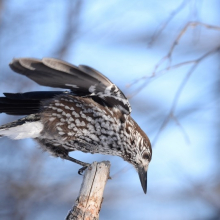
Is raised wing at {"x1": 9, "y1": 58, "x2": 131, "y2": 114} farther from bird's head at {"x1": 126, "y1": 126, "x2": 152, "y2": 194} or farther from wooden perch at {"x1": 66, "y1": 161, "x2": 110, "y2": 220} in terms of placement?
wooden perch at {"x1": 66, "y1": 161, "x2": 110, "y2": 220}

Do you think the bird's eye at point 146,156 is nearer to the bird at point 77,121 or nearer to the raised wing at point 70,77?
the bird at point 77,121

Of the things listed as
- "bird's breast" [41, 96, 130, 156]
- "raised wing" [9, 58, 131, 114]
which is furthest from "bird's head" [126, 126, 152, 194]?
"raised wing" [9, 58, 131, 114]

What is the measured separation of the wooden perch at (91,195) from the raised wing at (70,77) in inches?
27.3

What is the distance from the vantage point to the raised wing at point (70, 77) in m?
4.00

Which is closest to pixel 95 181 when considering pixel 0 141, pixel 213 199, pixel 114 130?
pixel 114 130

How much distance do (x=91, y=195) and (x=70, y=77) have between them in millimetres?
971

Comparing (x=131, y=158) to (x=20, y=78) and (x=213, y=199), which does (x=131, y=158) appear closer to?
(x=213, y=199)

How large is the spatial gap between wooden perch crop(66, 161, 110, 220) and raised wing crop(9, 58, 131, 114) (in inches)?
27.3

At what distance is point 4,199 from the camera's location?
21.7 ft

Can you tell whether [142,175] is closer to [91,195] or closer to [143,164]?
[143,164]

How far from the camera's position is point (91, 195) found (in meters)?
3.80

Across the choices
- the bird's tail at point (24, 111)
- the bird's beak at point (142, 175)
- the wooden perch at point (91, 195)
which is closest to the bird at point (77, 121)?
the bird's tail at point (24, 111)

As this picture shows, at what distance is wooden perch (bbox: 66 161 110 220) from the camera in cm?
370

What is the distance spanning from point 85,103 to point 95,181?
102 centimetres
